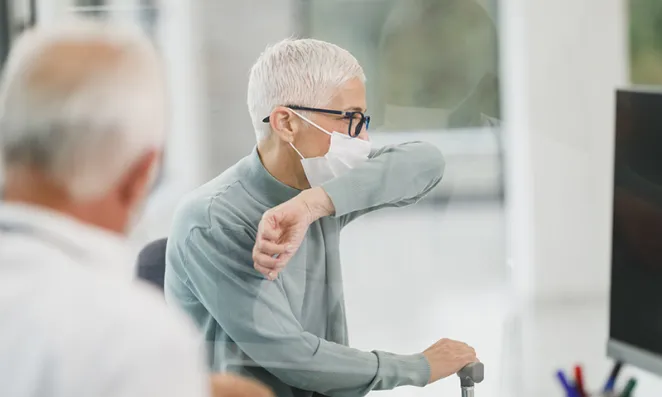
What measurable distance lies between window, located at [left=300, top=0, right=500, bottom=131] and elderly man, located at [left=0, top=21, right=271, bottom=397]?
1.73 ft

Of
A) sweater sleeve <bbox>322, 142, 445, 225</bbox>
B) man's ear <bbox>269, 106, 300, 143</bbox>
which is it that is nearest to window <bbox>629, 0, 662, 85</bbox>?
sweater sleeve <bbox>322, 142, 445, 225</bbox>

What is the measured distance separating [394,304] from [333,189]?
0.84 feet

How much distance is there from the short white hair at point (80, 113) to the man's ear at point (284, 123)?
447 mm

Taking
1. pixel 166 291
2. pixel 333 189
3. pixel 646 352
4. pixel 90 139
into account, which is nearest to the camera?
pixel 90 139

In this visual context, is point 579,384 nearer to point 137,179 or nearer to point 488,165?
point 488,165

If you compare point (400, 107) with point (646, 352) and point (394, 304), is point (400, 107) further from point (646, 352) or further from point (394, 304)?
point (646, 352)

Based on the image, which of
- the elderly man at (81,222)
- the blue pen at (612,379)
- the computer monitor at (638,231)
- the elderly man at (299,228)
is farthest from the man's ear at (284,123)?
the blue pen at (612,379)

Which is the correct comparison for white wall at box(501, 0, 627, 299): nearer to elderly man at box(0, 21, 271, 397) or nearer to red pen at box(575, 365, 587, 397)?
red pen at box(575, 365, 587, 397)

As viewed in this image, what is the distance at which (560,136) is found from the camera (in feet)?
4.66

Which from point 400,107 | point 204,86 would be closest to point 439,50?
point 400,107

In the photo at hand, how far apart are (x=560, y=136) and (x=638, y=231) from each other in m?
0.25

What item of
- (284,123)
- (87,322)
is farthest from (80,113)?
(284,123)

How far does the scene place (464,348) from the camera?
145cm

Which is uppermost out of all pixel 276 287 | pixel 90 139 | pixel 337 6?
pixel 337 6
